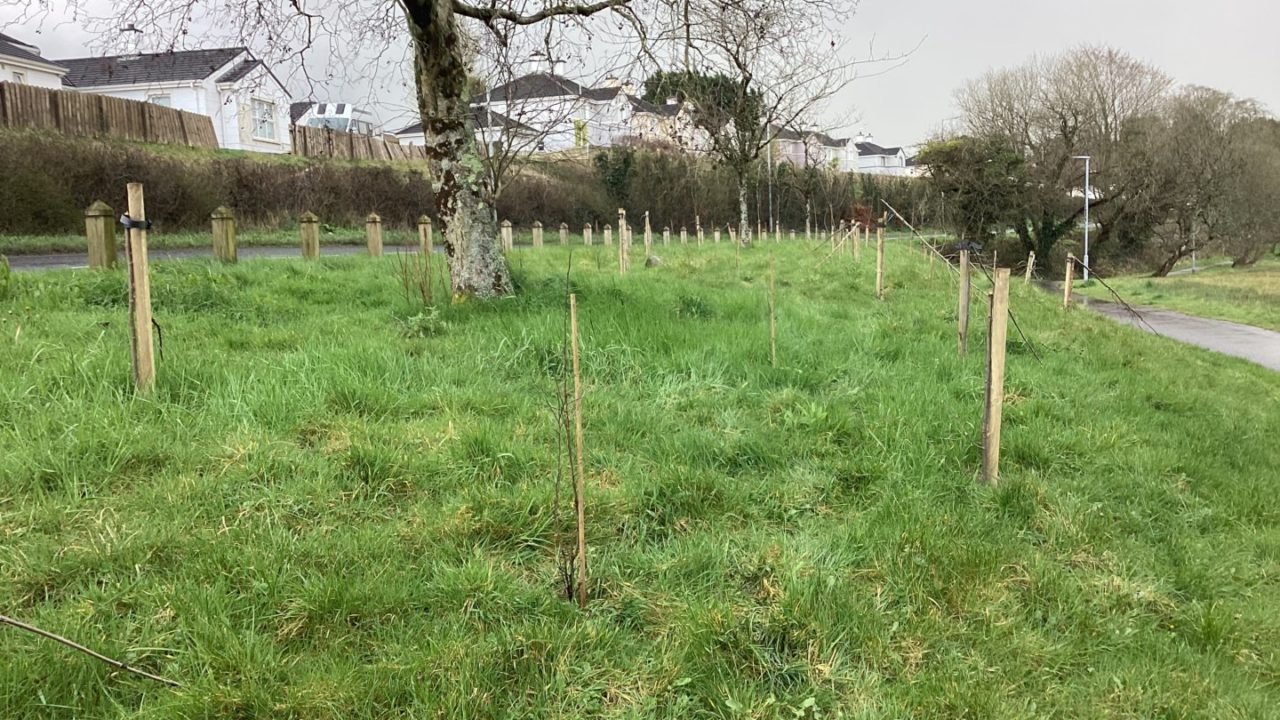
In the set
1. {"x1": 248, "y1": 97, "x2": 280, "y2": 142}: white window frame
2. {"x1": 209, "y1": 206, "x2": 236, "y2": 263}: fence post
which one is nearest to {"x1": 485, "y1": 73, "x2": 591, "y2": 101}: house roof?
{"x1": 209, "y1": 206, "x2": 236, "y2": 263}: fence post

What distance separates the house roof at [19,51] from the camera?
103ft

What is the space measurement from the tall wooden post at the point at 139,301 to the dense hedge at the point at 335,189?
29.2ft

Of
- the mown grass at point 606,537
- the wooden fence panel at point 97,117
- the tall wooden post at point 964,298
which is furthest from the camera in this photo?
the wooden fence panel at point 97,117

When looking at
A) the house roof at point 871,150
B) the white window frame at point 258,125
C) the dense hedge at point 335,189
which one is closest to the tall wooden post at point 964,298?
the dense hedge at point 335,189

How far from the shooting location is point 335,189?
78.9 ft

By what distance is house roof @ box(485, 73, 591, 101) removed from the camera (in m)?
9.66

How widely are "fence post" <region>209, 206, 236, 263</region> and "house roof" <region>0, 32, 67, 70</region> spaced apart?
101 feet

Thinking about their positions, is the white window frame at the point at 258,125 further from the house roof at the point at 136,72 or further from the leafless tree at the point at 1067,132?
the leafless tree at the point at 1067,132

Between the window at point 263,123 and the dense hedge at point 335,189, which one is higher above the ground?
the window at point 263,123

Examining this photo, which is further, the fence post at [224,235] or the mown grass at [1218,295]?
the mown grass at [1218,295]

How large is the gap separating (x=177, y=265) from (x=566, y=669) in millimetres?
8242

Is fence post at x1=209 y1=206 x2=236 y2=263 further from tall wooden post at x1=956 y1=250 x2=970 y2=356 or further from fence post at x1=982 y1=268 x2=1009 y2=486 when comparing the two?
→ fence post at x1=982 y1=268 x2=1009 y2=486

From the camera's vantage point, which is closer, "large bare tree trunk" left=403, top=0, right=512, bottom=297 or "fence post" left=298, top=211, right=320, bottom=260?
"large bare tree trunk" left=403, top=0, right=512, bottom=297

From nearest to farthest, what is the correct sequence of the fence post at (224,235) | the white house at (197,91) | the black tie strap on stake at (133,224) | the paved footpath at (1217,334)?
the black tie strap on stake at (133,224) < the fence post at (224,235) < the paved footpath at (1217,334) < the white house at (197,91)
